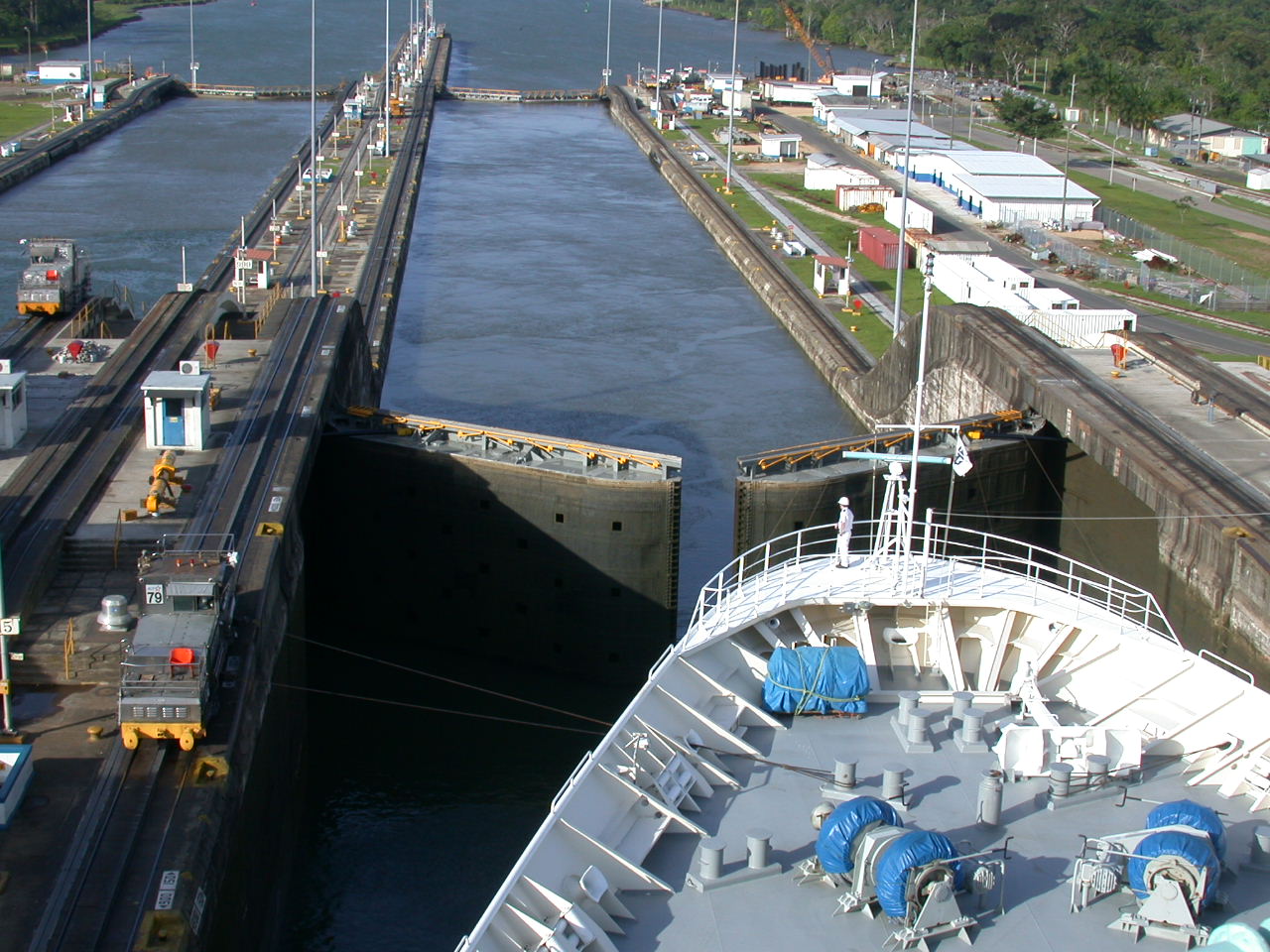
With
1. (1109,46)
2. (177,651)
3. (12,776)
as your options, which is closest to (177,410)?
(177,651)

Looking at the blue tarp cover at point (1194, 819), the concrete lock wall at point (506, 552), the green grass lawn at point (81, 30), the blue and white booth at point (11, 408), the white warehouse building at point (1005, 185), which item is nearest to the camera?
the blue tarp cover at point (1194, 819)

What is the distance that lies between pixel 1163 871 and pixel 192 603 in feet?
41.4

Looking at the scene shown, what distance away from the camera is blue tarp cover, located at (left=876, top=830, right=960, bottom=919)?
12.6m

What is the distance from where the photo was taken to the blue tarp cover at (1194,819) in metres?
13.6

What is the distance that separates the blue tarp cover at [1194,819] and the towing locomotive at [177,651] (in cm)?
1113

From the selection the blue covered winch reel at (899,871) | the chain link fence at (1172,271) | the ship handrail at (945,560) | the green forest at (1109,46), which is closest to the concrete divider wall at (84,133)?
the chain link fence at (1172,271)

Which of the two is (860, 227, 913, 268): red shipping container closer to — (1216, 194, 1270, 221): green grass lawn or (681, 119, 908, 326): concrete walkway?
(681, 119, 908, 326): concrete walkway

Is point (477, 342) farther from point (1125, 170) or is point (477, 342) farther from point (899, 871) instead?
point (1125, 170)

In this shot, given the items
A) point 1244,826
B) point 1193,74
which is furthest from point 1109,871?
point 1193,74

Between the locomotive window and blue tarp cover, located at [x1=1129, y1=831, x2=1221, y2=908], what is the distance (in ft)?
39.8

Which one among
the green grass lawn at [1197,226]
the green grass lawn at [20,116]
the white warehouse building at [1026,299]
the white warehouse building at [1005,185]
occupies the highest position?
the green grass lawn at [20,116]

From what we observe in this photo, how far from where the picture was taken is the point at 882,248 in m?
62.8

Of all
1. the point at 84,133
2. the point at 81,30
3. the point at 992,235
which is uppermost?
the point at 81,30

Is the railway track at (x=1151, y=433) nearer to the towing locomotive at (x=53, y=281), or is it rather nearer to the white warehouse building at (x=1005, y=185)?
the towing locomotive at (x=53, y=281)
